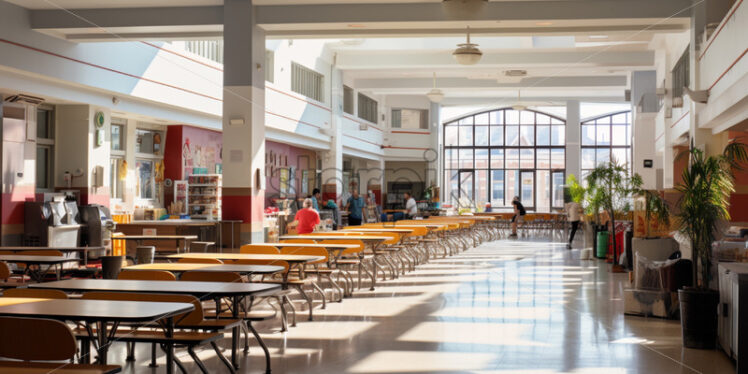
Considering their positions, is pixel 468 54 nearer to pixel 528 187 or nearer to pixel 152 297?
pixel 152 297

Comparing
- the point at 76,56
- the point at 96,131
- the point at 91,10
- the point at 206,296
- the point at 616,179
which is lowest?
the point at 206,296

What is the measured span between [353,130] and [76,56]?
14.6 metres

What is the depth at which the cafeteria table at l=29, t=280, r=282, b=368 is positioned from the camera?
194 inches

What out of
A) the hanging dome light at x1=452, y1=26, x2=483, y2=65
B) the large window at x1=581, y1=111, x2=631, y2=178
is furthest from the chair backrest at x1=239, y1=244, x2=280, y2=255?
the large window at x1=581, y1=111, x2=631, y2=178

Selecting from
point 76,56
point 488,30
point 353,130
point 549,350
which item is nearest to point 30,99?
point 76,56

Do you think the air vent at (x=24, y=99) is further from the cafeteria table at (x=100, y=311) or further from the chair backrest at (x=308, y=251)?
the cafeteria table at (x=100, y=311)

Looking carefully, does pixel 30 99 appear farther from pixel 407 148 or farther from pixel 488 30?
pixel 407 148

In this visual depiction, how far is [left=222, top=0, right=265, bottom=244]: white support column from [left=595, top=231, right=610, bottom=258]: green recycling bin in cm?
703

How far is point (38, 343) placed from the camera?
3492mm

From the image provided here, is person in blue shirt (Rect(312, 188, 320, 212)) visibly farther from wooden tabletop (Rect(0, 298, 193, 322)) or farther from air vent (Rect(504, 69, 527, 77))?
wooden tabletop (Rect(0, 298, 193, 322))

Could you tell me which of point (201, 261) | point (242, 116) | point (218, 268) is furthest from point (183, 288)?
point (242, 116)

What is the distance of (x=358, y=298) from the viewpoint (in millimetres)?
9562

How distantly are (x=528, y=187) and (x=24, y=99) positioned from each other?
27.0 meters

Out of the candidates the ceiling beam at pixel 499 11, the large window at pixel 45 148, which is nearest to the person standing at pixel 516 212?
the ceiling beam at pixel 499 11
